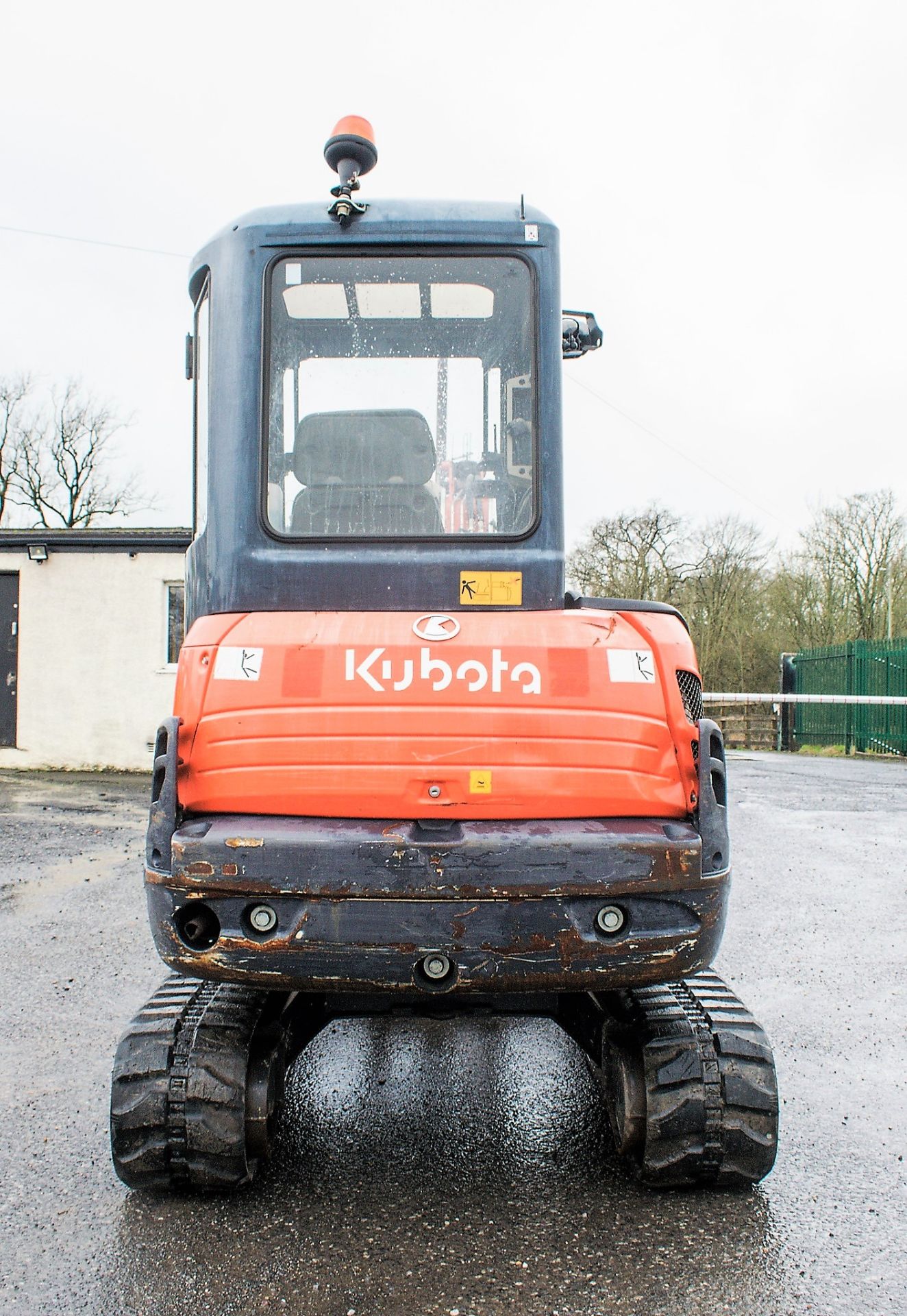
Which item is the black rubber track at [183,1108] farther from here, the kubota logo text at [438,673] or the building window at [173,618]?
the building window at [173,618]

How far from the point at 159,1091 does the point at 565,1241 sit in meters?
1.26

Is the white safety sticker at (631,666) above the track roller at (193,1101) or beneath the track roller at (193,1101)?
above

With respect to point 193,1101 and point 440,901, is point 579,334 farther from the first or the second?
point 193,1101

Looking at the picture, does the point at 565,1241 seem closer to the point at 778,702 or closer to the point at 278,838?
the point at 278,838

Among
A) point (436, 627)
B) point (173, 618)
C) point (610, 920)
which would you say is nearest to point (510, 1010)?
point (610, 920)

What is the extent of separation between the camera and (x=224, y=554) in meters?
3.40

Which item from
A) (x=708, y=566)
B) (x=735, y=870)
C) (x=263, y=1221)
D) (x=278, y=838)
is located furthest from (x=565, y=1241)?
(x=708, y=566)

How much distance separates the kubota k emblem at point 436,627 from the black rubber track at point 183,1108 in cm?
137

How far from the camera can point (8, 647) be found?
16.7 meters

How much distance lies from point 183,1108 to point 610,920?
140cm

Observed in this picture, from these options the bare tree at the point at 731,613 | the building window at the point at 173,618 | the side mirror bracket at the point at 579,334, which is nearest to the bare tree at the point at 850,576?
the bare tree at the point at 731,613

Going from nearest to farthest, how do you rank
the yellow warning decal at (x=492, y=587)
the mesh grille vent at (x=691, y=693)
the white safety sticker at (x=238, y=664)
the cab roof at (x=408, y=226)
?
1. the white safety sticker at (x=238, y=664)
2. the mesh grille vent at (x=691, y=693)
3. the yellow warning decal at (x=492, y=587)
4. the cab roof at (x=408, y=226)

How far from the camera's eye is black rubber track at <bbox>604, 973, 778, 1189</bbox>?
3115 mm

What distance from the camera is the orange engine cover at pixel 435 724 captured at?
2949 millimetres
